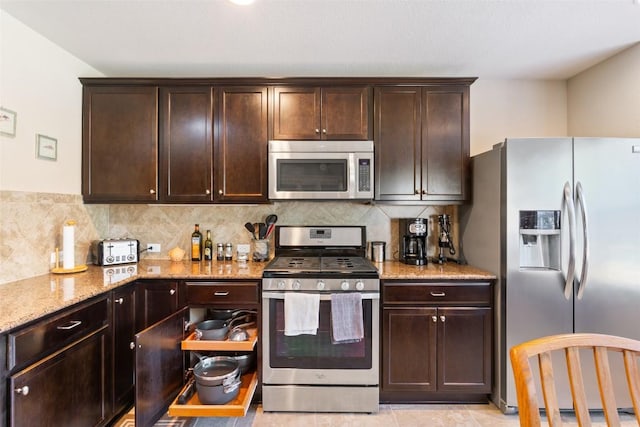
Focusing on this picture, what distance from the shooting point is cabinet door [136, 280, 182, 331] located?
2084 millimetres

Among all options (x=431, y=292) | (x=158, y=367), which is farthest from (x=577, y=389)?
(x=158, y=367)

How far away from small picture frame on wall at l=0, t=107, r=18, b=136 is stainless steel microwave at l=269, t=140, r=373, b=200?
1525 mm

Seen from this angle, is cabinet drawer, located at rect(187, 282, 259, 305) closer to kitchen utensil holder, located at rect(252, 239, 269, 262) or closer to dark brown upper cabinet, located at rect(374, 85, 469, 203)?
kitchen utensil holder, located at rect(252, 239, 269, 262)

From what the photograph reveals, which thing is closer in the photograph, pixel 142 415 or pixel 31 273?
pixel 142 415

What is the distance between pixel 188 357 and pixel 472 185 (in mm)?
2500

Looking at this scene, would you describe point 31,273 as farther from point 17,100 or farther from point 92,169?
point 17,100

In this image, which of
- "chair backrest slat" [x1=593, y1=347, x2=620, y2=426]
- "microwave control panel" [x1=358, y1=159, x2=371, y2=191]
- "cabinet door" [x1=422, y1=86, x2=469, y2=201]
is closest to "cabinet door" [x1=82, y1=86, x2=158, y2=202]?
"microwave control panel" [x1=358, y1=159, x2=371, y2=191]

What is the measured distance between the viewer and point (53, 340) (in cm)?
142

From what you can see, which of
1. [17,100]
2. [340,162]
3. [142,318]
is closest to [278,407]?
[142,318]

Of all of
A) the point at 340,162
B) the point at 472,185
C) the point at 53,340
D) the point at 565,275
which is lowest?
the point at 53,340

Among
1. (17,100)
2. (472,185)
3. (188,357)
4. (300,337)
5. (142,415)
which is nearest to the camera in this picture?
(142,415)

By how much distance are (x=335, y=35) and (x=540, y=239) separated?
1878 millimetres

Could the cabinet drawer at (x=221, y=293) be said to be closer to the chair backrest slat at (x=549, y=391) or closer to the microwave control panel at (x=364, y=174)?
the microwave control panel at (x=364, y=174)

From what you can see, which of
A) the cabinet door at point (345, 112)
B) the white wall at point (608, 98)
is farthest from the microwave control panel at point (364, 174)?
the white wall at point (608, 98)
